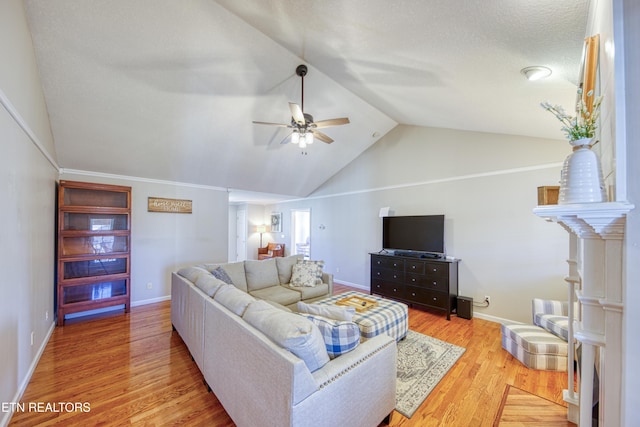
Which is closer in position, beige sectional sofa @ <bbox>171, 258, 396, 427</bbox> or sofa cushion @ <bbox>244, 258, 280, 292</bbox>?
beige sectional sofa @ <bbox>171, 258, 396, 427</bbox>

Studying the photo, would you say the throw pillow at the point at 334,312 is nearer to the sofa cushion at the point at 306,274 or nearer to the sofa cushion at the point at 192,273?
the sofa cushion at the point at 192,273

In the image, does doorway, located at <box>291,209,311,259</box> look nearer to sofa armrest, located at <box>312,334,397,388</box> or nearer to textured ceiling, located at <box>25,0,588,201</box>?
textured ceiling, located at <box>25,0,588,201</box>

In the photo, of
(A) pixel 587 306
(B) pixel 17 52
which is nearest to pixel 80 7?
(B) pixel 17 52

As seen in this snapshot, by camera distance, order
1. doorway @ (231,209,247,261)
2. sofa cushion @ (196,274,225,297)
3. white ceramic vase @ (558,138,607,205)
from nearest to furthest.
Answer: white ceramic vase @ (558,138,607,205)
sofa cushion @ (196,274,225,297)
doorway @ (231,209,247,261)

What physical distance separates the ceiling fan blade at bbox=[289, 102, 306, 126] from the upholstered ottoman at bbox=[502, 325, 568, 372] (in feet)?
10.9

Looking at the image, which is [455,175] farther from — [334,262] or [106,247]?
[106,247]

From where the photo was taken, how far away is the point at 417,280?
4312 millimetres

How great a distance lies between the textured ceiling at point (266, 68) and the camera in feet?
5.69

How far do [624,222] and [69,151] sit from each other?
5.56 meters

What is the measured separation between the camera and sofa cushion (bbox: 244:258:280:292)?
3963 millimetres

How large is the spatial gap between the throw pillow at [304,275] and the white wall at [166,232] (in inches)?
91.6

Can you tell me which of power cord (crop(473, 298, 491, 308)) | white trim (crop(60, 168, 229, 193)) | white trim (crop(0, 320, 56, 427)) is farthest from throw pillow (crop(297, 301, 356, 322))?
white trim (crop(60, 168, 229, 193))

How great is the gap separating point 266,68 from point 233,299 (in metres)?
2.72

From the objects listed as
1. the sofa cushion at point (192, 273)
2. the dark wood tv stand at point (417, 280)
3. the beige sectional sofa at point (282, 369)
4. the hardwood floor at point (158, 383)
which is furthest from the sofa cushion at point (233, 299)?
the dark wood tv stand at point (417, 280)
